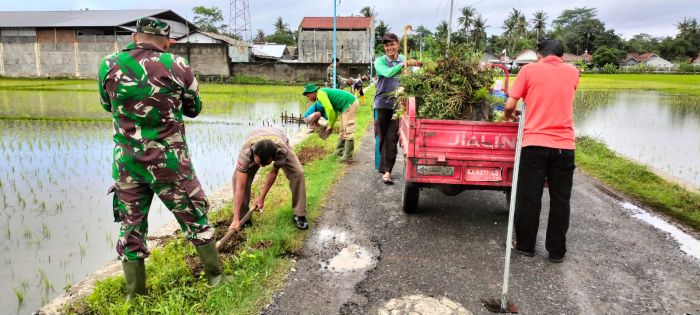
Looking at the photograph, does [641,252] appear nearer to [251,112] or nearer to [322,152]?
[322,152]

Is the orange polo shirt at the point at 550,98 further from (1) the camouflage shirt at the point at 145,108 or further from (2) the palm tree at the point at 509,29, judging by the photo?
(2) the palm tree at the point at 509,29

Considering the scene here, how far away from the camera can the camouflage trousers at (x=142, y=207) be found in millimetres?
2977

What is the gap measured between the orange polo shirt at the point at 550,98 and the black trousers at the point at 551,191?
0.10 metres

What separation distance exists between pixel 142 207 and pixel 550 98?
10.5 ft

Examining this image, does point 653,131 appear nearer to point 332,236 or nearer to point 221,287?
point 332,236

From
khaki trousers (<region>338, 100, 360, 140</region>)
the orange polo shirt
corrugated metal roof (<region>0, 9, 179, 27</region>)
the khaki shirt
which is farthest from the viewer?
corrugated metal roof (<region>0, 9, 179, 27</region>)

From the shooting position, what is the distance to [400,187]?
20.5ft

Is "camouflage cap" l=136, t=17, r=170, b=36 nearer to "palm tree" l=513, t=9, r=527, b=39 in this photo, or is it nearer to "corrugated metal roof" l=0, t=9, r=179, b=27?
"corrugated metal roof" l=0, t=9, r=179, b=27

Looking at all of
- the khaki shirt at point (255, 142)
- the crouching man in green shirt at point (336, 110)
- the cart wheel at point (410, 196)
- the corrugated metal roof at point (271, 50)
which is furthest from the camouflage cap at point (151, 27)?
the corrugated metal roof at point (271, 50)

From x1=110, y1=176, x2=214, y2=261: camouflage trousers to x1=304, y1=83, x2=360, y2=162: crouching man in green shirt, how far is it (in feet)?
11.3

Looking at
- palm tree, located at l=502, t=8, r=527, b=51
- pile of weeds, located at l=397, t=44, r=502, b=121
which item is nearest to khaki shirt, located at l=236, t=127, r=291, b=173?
pile of weeds, located at l=397, t=44, r=502, b=121

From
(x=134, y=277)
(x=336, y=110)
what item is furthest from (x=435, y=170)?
(x=336, y=110)

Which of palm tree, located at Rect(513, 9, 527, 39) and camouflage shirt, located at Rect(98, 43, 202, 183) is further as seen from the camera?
palm tree, located at Rect(513, 9, 527, 39)

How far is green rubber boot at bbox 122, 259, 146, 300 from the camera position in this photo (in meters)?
3.07
